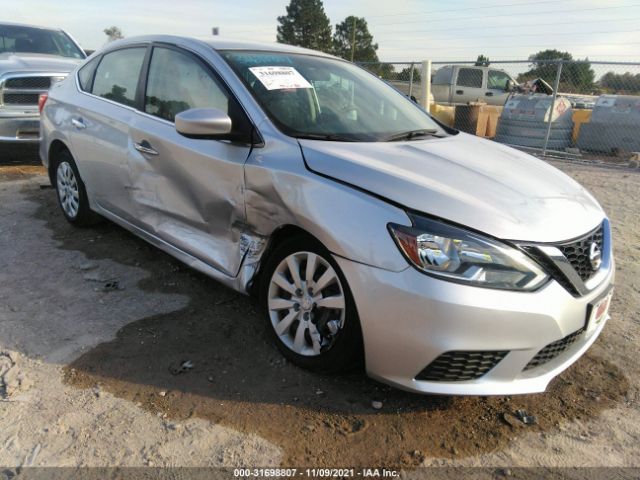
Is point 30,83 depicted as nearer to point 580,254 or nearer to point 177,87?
point 177,87

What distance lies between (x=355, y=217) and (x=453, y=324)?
611mm

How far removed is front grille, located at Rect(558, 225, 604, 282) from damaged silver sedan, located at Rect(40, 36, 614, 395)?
11mm

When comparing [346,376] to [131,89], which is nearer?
[346,376]

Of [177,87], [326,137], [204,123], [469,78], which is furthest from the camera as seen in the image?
[469,78]

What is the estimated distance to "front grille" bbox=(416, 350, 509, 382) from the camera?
220 centimetres

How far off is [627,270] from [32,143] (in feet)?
23.8

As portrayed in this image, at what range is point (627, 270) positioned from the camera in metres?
4.25

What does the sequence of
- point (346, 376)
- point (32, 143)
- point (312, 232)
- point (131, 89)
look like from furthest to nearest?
point (32, 143)
point (131, 89)
point (346, 376)
point (312, 232)

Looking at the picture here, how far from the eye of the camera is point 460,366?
2.22 meters

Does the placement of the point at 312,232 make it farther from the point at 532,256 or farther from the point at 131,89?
the point at 131,89

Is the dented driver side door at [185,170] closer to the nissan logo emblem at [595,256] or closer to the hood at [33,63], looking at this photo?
the nissan logo emblem at [595,256]

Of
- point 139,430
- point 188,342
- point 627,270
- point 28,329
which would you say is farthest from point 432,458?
point 627,270

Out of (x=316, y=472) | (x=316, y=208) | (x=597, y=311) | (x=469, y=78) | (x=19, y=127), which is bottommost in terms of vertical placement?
(x=316, y=472)

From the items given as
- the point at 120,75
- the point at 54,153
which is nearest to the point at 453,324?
the point at 120,75
